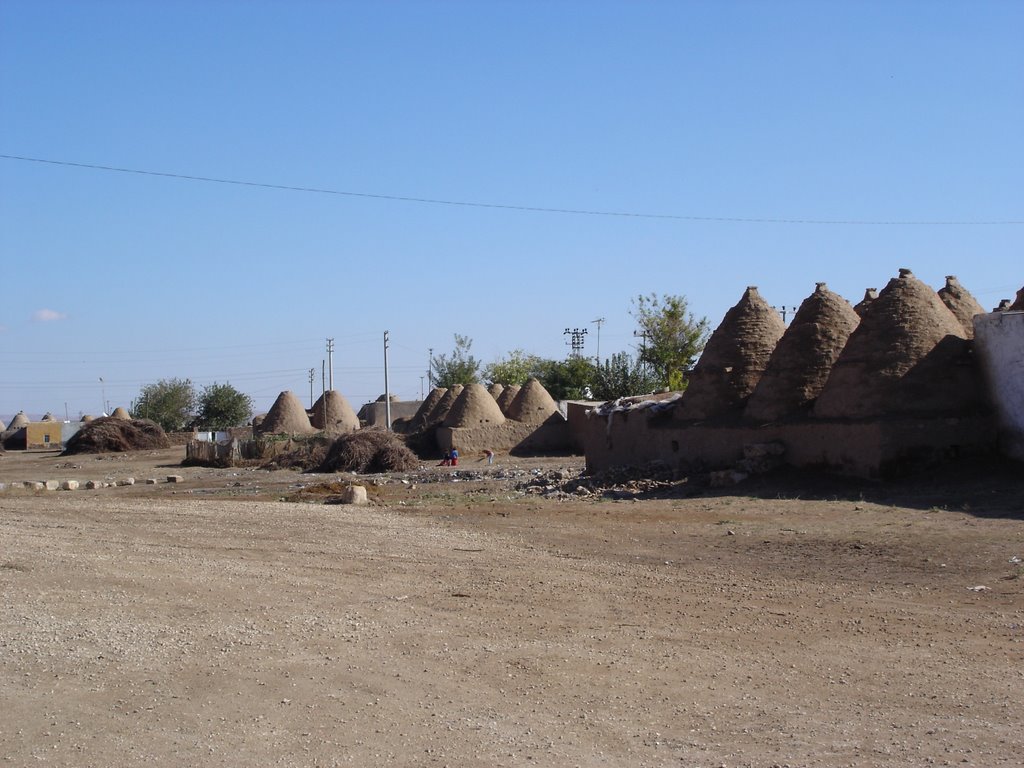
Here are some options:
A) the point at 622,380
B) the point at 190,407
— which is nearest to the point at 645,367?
the point at 622,380

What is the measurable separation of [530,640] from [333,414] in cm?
4214

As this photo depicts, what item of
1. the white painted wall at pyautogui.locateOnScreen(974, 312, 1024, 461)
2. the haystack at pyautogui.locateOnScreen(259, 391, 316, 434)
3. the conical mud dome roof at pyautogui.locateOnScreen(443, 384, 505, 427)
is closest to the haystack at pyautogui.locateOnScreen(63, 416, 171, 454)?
the haystack at pyautogui.locateOnScreen(259, 391, 316, 434)

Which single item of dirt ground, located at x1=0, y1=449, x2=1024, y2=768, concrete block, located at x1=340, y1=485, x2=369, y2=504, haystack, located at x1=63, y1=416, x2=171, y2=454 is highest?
haystack, located at x1=63, y1=416, x2=171, y2=454

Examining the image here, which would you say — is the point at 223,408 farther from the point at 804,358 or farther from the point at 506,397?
the point at 804,358

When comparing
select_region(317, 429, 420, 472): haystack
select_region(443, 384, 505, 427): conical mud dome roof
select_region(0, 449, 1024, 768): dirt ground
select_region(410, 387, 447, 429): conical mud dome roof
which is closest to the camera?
select_region(0, 449, 1024, 768): dirt ground

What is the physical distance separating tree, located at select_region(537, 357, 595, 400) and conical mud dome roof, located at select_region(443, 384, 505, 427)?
17.9 m

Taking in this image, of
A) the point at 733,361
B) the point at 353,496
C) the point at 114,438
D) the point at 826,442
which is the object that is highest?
the point at 733,361

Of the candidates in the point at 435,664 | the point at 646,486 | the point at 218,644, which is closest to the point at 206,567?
the point at 218,644

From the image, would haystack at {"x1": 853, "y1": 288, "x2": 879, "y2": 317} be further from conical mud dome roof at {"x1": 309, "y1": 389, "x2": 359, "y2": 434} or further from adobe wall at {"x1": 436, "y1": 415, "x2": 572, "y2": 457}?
conical mud dome roof at {"x1": 309, "y1": 389, "x2": 359, "y2": 434}

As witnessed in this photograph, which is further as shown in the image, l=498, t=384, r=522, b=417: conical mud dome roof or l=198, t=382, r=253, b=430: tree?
l=198, t=382, r=253, b=430: tree

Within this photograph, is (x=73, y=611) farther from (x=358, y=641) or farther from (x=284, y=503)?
(x=284, y=503)

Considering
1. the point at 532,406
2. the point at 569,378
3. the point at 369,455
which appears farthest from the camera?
the point at 569,378

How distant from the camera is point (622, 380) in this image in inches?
1831

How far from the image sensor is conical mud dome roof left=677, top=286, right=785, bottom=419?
68.6ft
